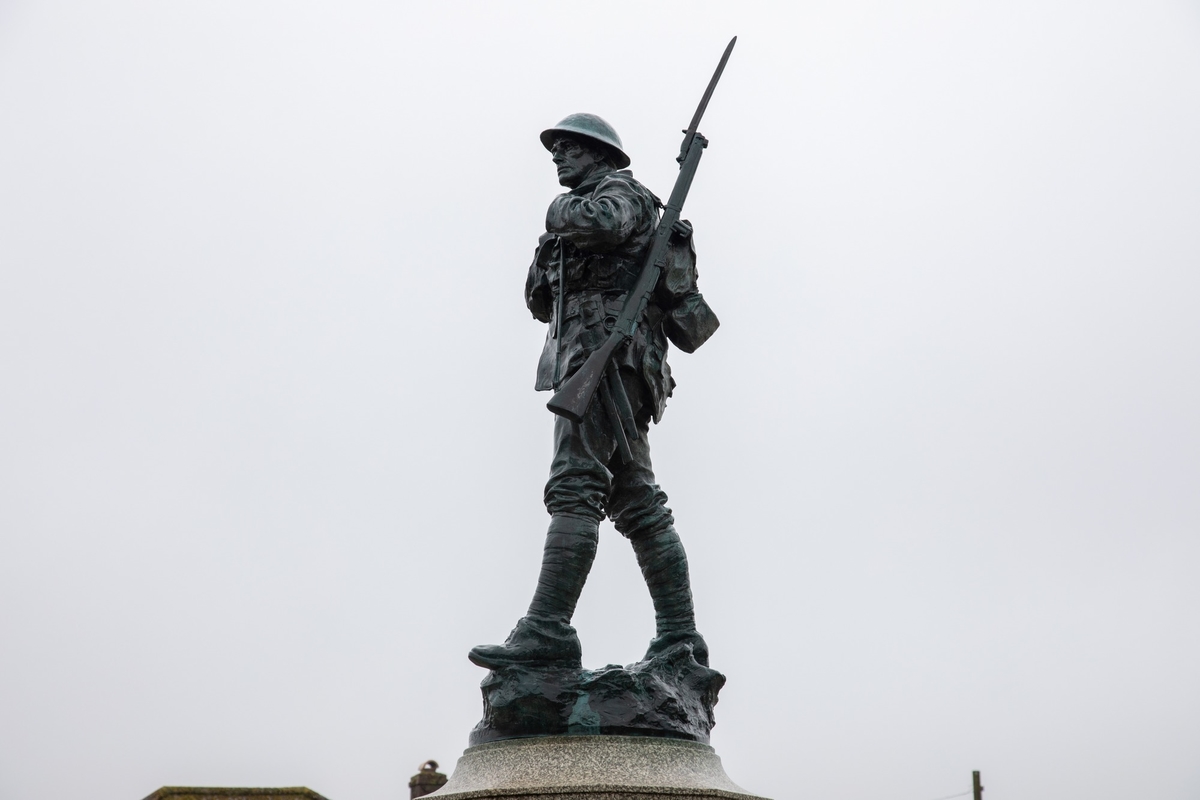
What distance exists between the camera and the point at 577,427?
773 centimetres

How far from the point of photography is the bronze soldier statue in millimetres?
7488

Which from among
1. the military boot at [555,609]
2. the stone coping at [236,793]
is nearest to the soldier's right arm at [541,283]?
the military boot at [555,609]

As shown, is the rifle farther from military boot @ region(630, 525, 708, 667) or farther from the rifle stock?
military boot @ region(630, 525, 708, 667)

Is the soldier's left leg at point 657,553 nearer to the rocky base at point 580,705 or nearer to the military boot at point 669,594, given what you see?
the military boot at point 669,594

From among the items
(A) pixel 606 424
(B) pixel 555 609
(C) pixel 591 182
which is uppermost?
(C) pixel 591 182

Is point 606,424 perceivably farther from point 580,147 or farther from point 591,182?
point 580,147

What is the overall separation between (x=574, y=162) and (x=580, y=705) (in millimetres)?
3238

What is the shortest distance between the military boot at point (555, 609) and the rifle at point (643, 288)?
2.12 feet

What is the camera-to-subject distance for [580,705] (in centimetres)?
722

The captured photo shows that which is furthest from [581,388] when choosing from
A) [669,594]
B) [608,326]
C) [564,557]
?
[669,594]

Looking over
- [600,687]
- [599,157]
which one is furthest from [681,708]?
[599,157]

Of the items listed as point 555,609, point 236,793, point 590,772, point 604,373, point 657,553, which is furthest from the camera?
point 236,793

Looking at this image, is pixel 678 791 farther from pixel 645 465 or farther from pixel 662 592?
pixel 645 465


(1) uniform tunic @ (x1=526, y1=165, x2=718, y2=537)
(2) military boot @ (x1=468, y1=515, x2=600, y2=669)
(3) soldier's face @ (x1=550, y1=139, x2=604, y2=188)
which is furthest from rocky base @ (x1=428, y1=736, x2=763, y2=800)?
(3) soldier's face @ (x1=550, y1=139, x2=604, y2=188)
